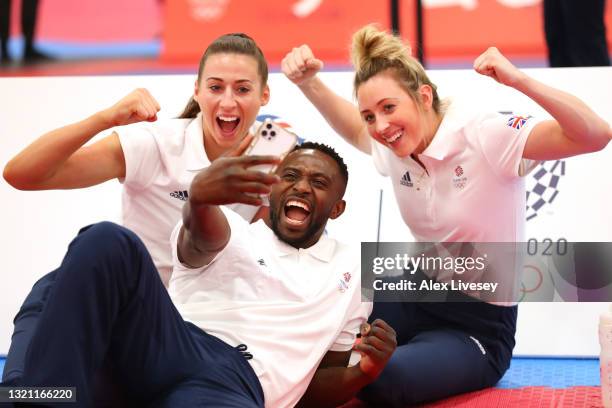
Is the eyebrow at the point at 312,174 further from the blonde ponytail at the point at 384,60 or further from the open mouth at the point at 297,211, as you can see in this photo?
the blonde ponytail at the point at 384,60

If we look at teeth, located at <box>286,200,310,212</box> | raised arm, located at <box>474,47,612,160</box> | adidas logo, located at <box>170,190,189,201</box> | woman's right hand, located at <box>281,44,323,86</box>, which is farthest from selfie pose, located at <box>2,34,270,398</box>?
raised arm, located at <box>474,47,612,160</box>

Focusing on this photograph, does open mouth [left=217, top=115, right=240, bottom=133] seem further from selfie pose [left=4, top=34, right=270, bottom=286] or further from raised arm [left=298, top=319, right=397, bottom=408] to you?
raised arm [left=298, top=319, right=397, bottom=408]

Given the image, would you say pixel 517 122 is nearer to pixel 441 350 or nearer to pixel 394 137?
pixel 394 137

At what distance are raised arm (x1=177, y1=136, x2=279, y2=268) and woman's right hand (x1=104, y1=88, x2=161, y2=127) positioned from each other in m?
0.44

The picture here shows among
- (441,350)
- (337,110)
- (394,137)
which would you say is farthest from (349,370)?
(337,110)

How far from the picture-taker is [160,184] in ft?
10.4

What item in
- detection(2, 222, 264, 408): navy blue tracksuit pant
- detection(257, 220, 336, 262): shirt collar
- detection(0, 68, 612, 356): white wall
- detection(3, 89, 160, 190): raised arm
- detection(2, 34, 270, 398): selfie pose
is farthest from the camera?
detection(0, 68, 612, 356): white wall

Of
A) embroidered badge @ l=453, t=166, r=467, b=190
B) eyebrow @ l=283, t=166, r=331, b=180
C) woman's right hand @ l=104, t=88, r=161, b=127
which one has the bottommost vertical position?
eyebrow @ l=283, t=166, r=331, b=180

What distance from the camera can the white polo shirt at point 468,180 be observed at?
313 cm

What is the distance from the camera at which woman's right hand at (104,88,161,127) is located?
274 centimetres

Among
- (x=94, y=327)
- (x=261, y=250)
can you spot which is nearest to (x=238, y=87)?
(x=261, y=250)

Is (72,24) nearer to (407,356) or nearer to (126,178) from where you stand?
(126,178)

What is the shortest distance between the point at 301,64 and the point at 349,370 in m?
1.25

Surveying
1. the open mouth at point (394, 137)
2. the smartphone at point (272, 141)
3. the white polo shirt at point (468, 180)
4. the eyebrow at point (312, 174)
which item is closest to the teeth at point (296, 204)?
the eyebrow at point (312, 174)
